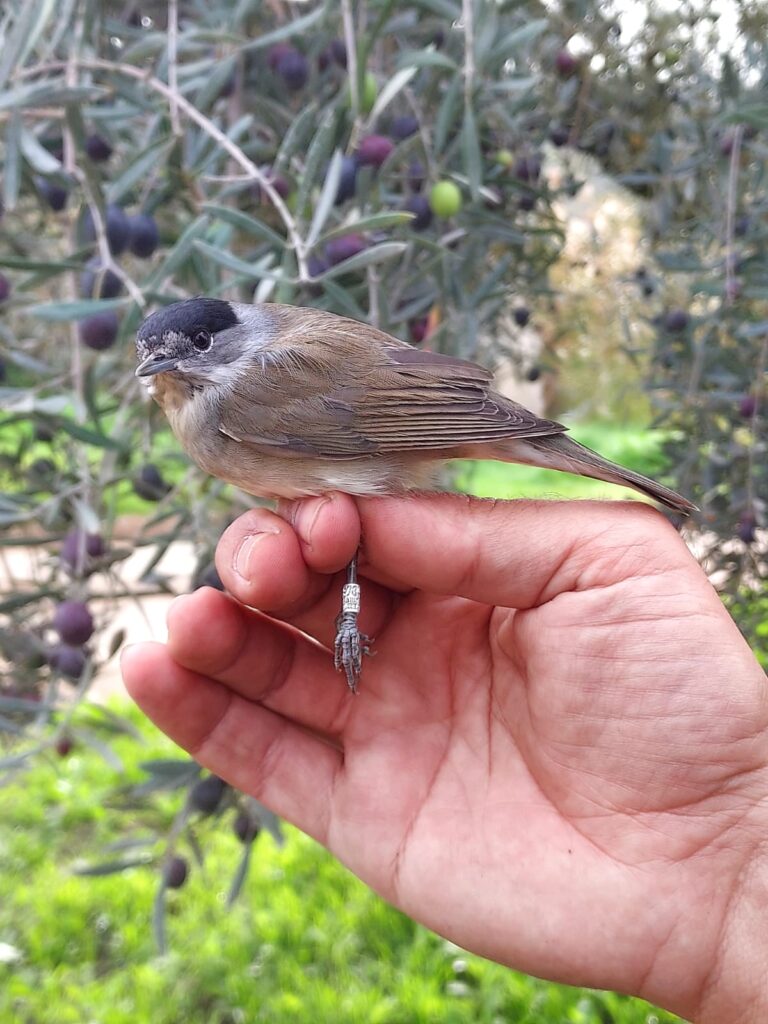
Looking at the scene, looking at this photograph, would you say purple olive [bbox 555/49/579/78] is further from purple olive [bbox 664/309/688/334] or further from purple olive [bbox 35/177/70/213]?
purple olive [bbox 35/177/70/213]

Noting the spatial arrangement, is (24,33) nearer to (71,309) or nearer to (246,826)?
(71,309)

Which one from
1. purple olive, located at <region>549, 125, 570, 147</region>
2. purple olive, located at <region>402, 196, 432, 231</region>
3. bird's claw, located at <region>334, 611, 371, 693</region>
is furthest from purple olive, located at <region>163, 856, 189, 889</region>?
purple olive, located at <region>549, 125, 570, 147</region>

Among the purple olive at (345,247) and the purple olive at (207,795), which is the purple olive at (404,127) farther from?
the purple olive at (207,795)

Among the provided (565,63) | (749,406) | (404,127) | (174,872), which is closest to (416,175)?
(404,127)

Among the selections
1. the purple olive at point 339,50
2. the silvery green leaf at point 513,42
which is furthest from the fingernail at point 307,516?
the purple olive at point 339,50

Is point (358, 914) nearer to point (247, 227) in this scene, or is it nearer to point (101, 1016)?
point (101, 1016)

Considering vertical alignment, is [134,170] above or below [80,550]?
above
